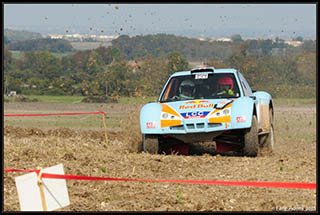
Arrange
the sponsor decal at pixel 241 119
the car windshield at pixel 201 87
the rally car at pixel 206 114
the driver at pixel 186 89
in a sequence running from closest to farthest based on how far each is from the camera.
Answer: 1. the sponsor decal at pixel 241 119
2. the rally car at pixel 206 114
3. the car windshield at pixel 201 87
4. the driver at pixel 186 89

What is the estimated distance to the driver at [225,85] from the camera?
506 inches

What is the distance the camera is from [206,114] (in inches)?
453

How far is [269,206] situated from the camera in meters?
7.38

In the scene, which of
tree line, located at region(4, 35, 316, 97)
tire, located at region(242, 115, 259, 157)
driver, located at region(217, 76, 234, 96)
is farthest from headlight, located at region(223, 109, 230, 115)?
tree line, located at region(4, 35, 316, 97)

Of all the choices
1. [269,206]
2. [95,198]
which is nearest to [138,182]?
[95,198]

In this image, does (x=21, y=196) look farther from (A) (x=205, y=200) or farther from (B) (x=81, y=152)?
(B) (x=81, y=152)

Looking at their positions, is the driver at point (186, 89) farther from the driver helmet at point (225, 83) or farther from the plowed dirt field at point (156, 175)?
the plowed dirt field at point (156, 175)


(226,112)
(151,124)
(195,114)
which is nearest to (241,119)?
(226,112)

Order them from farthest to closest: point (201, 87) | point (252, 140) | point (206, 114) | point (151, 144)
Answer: point (201, 87) → point (151, 144) → point (252, 140) → point (206, 114)

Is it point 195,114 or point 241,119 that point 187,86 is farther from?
point 241,119

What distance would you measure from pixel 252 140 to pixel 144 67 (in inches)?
1221

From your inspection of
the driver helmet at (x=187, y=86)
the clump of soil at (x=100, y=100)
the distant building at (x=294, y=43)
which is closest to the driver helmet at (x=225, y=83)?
the driver helmet at (x=187, y=86)

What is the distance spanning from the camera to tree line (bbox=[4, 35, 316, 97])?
38969 millimetres

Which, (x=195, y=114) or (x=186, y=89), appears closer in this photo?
(x=195, y=114)
